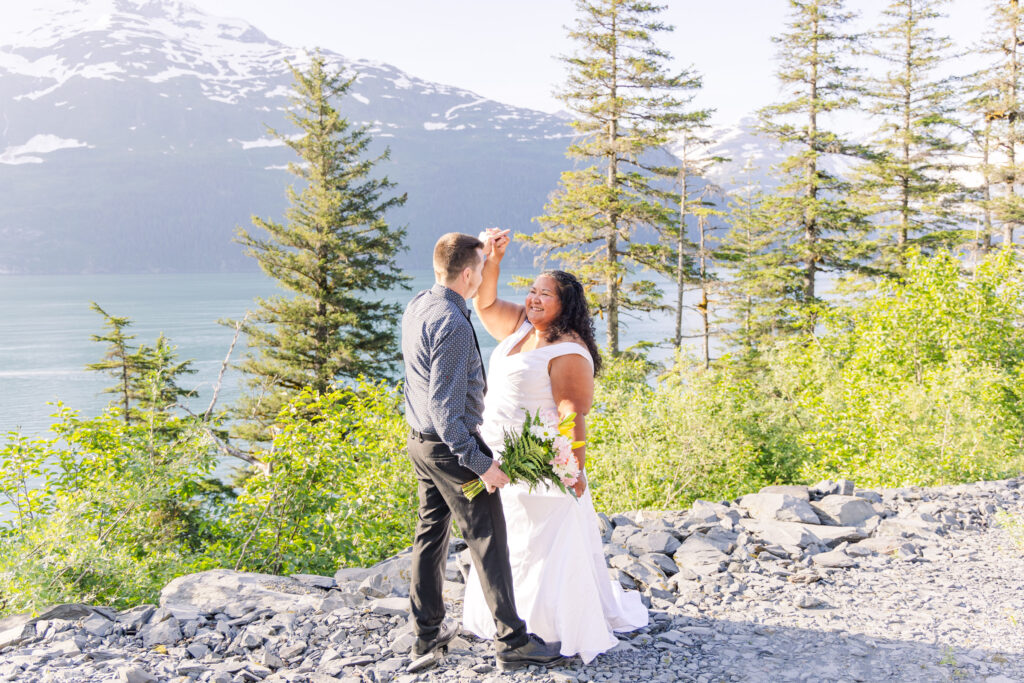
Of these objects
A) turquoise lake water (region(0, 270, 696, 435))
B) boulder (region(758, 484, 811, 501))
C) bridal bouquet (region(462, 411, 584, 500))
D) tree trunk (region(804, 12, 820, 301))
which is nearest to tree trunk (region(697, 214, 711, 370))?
turquoise lake water (region(0, 270, 696, 435))

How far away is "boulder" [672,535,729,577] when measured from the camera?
16.8 feet

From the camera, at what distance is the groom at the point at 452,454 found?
10.4 ft

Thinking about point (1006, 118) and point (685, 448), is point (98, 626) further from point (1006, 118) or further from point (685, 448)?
point (1006, 118)

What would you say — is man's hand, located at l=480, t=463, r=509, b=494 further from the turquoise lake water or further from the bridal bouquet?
the turquoise lake water

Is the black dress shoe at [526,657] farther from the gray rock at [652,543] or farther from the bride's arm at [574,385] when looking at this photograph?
the gray rock at [652,543]

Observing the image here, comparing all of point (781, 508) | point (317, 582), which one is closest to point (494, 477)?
point (317, 582)

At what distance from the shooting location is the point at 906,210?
25.5 metres

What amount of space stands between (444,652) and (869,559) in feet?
11.5

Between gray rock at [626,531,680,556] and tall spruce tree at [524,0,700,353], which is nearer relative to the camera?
gray rock at [626,531,680,556]

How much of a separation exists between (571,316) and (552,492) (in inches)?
38.1

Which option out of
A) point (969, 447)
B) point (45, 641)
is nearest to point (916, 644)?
point (45, 641)

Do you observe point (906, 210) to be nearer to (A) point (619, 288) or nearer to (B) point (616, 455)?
(A) point (619, 288)

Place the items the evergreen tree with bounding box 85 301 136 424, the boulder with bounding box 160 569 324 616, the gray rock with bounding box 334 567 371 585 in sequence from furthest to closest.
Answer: the evergreen tree with bounding box 85 301 136 424, the gray rock with bounding box 334 567 371 585, the boulder with bounding box 160 569 324 616

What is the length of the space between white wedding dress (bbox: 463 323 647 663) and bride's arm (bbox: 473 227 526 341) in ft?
1.00
